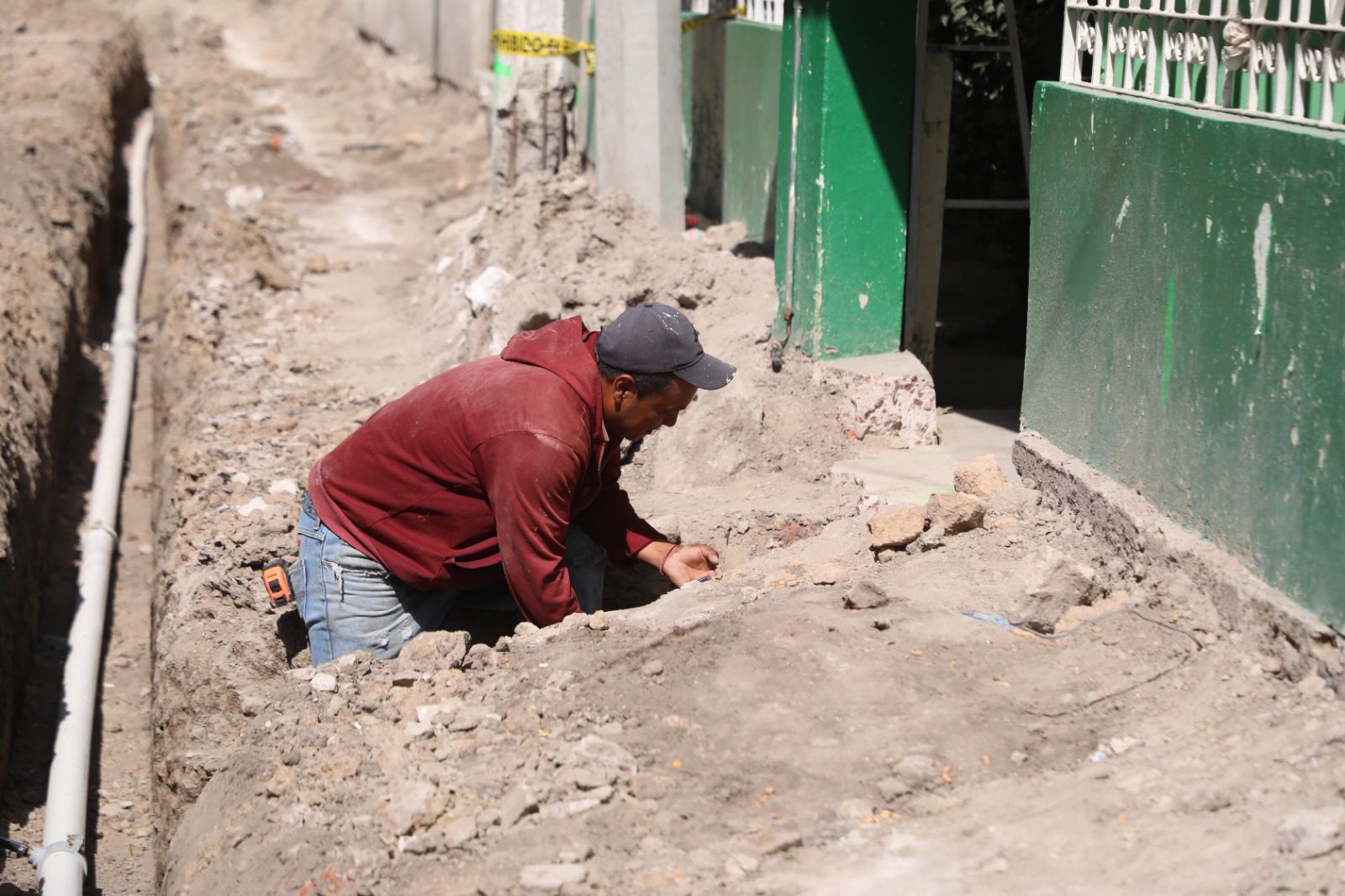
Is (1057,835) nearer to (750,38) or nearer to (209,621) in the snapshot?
(209,621)

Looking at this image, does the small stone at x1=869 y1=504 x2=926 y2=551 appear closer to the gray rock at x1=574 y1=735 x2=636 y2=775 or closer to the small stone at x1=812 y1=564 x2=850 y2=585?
the small stone at x1=812 y1=564 x2=850 y2=585

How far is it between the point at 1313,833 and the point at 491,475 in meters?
2.17

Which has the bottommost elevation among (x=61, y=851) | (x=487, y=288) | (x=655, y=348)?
(x=61, y=851)

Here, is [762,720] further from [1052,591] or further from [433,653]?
[433,653]

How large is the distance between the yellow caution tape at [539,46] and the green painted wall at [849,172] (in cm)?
346

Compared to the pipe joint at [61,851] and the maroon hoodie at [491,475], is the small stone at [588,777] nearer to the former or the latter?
the maroon hoodie at [491,475]

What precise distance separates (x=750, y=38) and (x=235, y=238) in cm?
394

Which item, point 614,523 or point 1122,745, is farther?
point 614,523

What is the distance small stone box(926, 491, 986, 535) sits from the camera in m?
4.20

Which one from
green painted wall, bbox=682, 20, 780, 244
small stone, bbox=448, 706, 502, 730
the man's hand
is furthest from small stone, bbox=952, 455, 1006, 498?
green painted wall, bbox=682, 20, 780, 244

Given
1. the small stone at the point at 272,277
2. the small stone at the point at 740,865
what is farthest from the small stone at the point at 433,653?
the small stone at the point at 272,277

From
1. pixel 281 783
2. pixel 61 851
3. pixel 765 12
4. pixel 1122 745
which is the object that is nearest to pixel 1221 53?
pixel 1122 745

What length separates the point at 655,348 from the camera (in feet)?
12.5

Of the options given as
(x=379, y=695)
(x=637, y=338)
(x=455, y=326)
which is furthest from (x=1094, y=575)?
(x=455, y=326)
